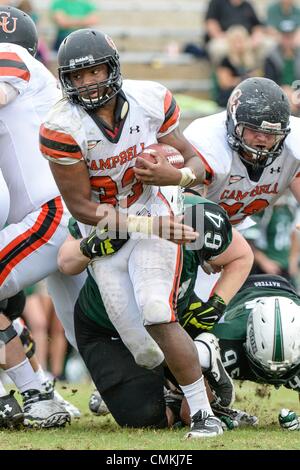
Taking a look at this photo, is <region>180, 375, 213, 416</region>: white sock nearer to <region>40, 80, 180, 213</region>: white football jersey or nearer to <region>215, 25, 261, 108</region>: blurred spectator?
<region>40, 80, 180, 213</region>: white football jersey

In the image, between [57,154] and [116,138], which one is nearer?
[57,154]

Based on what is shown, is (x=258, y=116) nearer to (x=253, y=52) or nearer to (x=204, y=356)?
(x=204, y=356)

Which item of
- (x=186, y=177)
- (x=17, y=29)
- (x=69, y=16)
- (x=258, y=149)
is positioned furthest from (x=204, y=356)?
(x=69, y=16)

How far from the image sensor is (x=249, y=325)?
580 cm

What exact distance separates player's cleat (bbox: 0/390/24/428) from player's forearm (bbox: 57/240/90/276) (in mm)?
763

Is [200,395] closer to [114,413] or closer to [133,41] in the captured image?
[114,413]

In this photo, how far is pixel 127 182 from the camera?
217 inches

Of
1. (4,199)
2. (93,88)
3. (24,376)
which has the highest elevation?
(93,88)

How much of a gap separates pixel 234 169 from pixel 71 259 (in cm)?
123

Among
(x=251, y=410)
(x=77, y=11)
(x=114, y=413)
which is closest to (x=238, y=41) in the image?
(x=77, y=11)

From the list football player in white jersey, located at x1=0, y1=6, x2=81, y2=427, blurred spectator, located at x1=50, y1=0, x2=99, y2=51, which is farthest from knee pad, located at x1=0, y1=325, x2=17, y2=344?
blurred spectator, located at x1=50, y1=0, x2=99, y2=51

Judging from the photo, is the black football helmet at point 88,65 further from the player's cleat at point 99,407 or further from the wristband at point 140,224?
the player's cleat at point 99,407

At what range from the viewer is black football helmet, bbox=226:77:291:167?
5977 mm

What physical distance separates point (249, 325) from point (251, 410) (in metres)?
1.13
